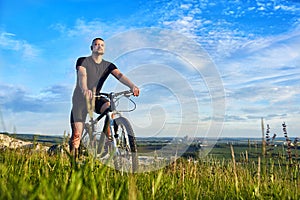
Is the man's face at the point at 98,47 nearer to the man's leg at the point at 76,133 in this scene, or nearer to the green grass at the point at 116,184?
the man's leg at the point at 76,133

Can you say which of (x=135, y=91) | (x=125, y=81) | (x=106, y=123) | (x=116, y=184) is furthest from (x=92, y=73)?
(x=116, y=184)

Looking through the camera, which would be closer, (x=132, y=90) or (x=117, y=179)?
(x=117, y=179)

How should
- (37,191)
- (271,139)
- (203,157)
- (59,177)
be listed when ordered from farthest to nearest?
(203,157)
(271,139)
(59,177)
(37,191)

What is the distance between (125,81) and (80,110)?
3.72 feet

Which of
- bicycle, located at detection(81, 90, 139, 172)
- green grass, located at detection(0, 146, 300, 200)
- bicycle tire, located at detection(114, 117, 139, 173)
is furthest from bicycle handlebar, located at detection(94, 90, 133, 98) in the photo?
green grass, located at detection(0, 146, 300, 200)

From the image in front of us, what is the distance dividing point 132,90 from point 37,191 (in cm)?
519

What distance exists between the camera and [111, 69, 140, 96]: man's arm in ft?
24.2

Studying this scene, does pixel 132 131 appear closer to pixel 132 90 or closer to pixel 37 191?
pixel 132 90

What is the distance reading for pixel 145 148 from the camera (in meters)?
7.68

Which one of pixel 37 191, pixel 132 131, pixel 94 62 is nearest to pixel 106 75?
pixel 94 62

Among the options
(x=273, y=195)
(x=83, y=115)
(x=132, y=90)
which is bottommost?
(x=273, y=195)

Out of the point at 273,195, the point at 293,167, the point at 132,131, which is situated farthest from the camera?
the point at 132,131

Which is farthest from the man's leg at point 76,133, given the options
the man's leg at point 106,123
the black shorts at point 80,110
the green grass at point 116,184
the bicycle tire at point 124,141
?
the green grass at point 116,184

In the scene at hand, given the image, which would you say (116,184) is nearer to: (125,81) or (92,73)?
(92,73)
